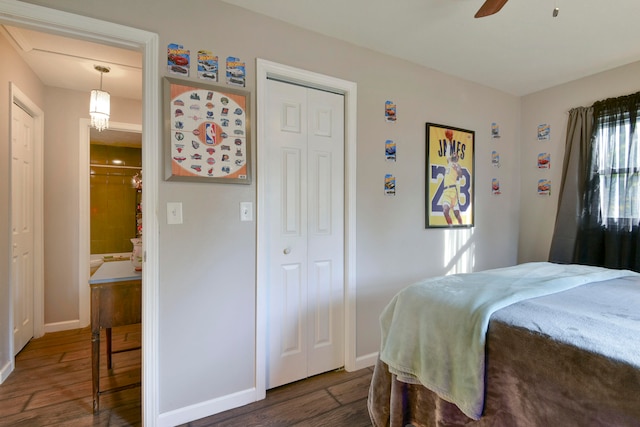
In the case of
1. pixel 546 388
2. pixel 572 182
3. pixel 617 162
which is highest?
pixel 617 162

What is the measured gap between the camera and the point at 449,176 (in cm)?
282

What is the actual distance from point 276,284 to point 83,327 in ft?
7.99

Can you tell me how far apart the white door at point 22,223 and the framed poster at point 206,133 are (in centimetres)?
161

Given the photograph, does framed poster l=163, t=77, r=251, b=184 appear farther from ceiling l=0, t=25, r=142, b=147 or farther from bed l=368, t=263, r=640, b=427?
bed l=368, t=263, r=640, b=427

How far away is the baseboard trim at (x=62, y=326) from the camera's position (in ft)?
10.00

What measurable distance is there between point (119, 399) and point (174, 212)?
1.27 meters

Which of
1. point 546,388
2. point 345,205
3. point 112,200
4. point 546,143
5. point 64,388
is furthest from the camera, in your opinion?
point 112,200

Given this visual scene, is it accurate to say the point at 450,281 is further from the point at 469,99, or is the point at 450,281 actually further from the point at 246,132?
the point at 469,99

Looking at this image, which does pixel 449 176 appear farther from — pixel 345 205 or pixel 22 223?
pixel 22 223

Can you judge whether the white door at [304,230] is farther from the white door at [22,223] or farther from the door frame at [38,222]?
the door frame at [38,222]

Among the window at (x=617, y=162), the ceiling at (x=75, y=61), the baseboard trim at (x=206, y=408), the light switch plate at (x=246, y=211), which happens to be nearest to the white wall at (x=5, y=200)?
the ceiling at (x=75, y=61)

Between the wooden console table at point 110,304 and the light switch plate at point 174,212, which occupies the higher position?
the light switch plate at point 174,212

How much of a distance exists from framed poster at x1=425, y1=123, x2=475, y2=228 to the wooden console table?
2.20m

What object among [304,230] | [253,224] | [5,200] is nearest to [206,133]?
[253,224]
